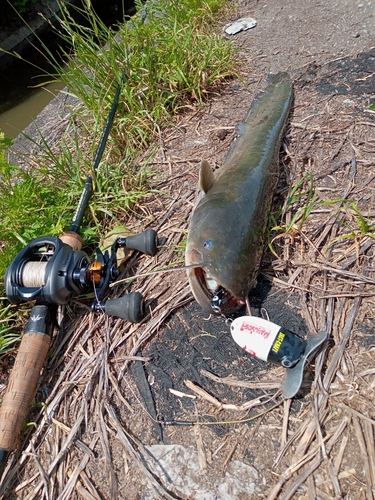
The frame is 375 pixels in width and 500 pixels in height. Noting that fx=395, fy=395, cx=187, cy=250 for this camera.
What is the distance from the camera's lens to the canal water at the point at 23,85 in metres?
6.57

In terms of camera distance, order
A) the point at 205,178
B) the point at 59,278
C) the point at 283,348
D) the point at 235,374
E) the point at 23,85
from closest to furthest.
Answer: the point at 283,348, the point at 235,374, the point at 59,278, the point at 205,178, the point at 23,85

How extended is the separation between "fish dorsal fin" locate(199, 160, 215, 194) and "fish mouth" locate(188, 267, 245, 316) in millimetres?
620

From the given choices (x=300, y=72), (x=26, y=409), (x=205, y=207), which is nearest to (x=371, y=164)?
(x=205, y=207)

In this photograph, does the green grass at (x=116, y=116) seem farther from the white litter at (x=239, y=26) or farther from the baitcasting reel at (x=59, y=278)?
the baitcasting reel at (x=59, y=278)

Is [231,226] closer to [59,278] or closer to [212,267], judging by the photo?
[212,267]

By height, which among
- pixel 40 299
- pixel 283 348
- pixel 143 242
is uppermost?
pixel 40 299

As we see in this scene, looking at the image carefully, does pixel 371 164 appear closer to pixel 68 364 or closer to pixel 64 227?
pixel 64 227

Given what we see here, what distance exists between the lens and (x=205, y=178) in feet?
8.48

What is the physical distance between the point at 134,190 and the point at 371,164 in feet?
5.94

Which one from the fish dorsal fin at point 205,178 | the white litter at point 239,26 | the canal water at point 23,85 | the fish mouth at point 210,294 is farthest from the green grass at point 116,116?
the canal water at point 23,85

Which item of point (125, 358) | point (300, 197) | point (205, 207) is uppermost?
point (205, 207)

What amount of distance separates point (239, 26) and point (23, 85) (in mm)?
4752

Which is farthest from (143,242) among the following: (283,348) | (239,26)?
(239,26)

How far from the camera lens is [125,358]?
2.29 m
